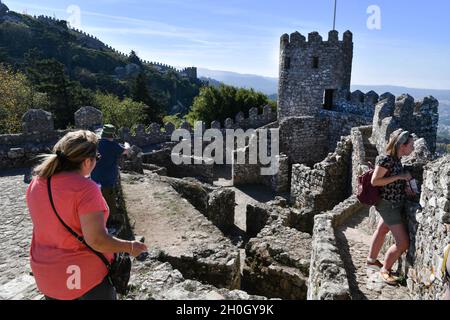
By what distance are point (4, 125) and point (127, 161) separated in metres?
14.5

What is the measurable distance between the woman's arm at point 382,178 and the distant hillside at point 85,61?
5035cm

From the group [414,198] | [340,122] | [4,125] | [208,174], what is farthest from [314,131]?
[4,125]

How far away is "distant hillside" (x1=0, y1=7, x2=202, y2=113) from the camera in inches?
2208

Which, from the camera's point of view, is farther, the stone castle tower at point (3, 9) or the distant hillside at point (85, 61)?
the stone castle tower at point (3, 9)

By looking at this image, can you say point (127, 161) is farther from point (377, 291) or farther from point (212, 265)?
point (377, 291)

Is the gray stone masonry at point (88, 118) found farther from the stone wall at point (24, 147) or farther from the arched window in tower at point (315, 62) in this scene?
the arched window in tower at point (315, 62)

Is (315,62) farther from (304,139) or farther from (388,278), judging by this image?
(388,278)

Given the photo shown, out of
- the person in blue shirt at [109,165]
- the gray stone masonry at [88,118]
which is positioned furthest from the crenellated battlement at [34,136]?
the person in blue shirt at [109,165]

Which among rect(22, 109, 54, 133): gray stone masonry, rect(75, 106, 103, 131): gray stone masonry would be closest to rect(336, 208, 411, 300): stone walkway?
rect(75, 106, 103, 131): gray stone masonry

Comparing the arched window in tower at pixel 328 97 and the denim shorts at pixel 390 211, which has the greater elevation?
the arched window in tower at pixel 328 97

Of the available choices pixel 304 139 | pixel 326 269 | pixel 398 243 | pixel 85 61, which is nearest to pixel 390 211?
pixel 398 243

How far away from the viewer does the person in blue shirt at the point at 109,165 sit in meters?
5.69

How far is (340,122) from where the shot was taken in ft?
49.6

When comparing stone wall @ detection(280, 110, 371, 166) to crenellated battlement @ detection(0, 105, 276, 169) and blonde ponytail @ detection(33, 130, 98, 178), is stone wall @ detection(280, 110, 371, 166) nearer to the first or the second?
crenellated battlement @ detection(0, 105, 276, 169)
